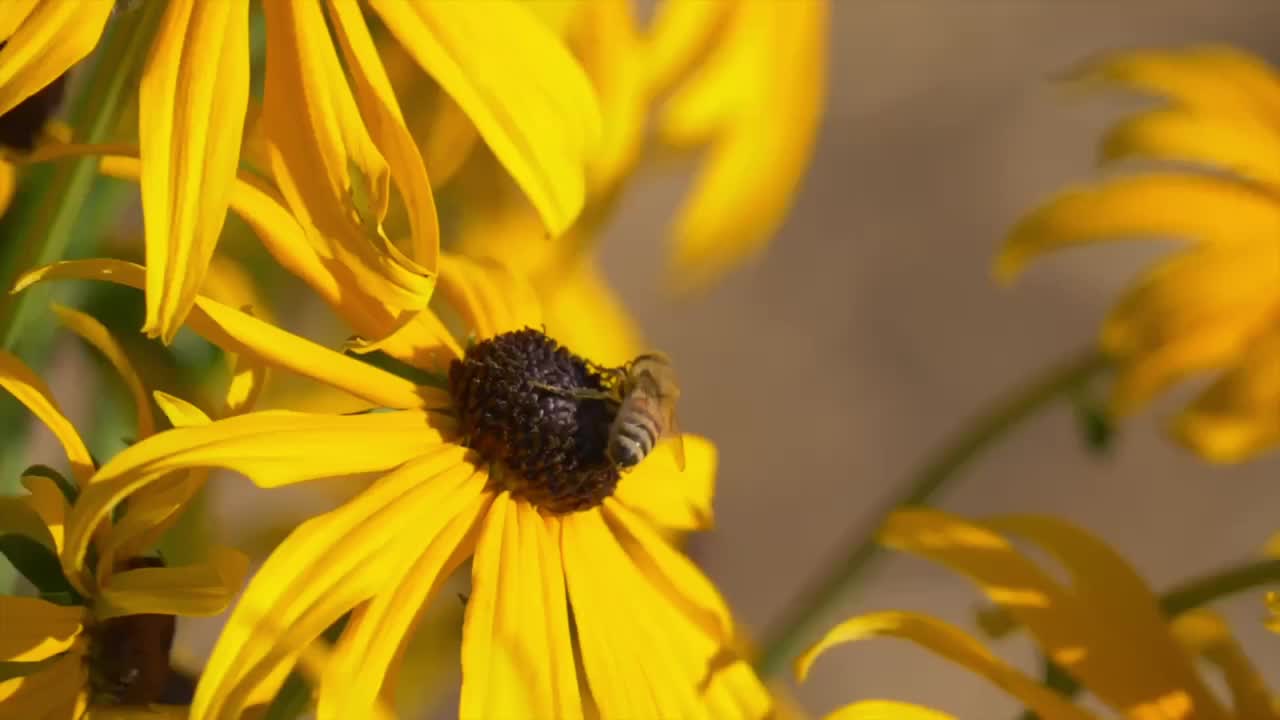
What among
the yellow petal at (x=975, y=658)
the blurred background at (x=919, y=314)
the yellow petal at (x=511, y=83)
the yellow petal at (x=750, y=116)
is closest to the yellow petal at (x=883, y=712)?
the yellow petal at (x=975, y=658)

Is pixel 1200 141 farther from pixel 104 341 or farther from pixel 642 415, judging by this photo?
pixel 104 341

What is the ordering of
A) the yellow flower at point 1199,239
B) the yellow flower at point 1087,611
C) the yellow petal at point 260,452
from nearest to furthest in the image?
the yellow petal at point 260,452
the yellow flower at point 1087,611
the yellow flower at point 1199,239

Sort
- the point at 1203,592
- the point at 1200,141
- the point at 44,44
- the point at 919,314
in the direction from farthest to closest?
the point at 919,314 → the point at 1200,141 → the point at 1203,592 → the point at 44,44

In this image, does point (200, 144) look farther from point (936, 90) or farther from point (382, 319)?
point (936, 90)

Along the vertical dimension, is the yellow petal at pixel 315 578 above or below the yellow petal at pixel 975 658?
above

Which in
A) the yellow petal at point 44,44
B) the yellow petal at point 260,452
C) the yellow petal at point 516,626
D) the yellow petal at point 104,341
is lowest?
the yellow petal at point 516,626

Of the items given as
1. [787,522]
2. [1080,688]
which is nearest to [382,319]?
[1080,688]

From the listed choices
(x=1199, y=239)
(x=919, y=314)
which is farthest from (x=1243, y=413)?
(x=919, y=314)

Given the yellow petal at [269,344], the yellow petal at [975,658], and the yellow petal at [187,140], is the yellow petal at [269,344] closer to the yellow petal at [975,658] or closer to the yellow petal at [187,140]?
the yellow petal at [187,140]
